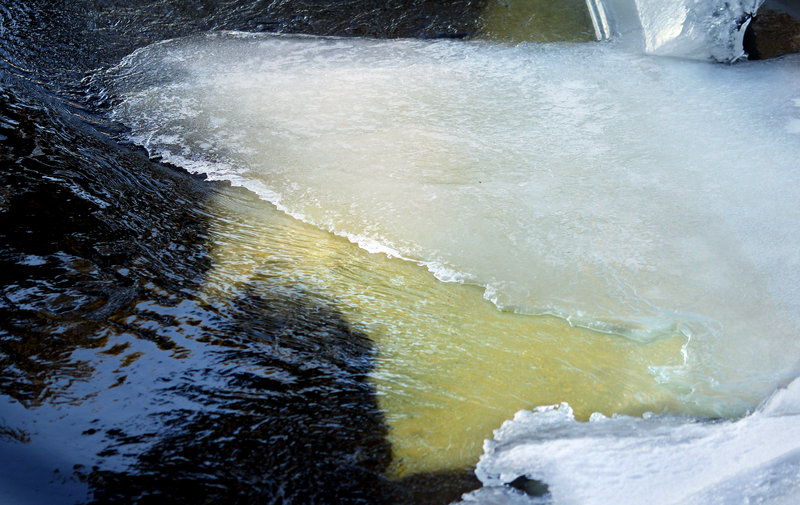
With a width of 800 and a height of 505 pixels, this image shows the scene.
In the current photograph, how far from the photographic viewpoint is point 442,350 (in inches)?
75.5

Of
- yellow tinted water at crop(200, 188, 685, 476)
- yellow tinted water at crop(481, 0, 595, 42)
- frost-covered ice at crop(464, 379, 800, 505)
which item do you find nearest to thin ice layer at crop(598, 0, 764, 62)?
yellow tinted water at crop(481, 0, 595, 42)

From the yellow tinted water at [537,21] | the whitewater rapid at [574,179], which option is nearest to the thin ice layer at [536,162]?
the whitewater rapid at [574,179]

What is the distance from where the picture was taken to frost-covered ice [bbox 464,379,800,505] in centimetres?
147

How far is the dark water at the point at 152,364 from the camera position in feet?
4.95

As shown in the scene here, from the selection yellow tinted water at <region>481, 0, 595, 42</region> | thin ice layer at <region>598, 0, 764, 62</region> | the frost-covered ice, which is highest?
yellow tinted water at <region>481, 0, 595, 42</region>

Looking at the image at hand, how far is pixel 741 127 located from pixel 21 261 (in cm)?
288

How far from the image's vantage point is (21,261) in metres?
2.02

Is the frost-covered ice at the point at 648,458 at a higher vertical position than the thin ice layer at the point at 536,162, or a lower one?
lower

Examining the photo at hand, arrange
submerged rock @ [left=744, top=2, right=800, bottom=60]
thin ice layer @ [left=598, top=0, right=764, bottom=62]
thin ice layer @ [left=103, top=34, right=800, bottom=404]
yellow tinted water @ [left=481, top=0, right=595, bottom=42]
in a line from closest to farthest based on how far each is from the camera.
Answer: thin ice layer @ [left=103, top=34, right=800, bottom=404], thin ice layer @ [left=598, top=0, right=764, bottom=62], submerged rock @ [left=744, top=2, right=800, bottom=60], yellow tinted water @ [left=481, top=0, right=595, bottom=42]

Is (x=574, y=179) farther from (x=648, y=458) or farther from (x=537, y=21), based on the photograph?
(x=537, y=21)

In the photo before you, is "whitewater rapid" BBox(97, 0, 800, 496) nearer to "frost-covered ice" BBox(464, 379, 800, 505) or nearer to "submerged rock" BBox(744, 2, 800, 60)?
"frost-covered ice" BBox(464, 379, 800, 505)

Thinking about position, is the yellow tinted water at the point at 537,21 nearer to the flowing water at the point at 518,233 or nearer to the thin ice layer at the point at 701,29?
the flowing water at the point at 518,233

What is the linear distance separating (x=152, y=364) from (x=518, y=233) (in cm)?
130

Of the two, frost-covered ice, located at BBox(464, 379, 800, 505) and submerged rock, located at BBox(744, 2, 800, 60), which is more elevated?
submerged rock, located at BBox(744, 2, 800, 60)
